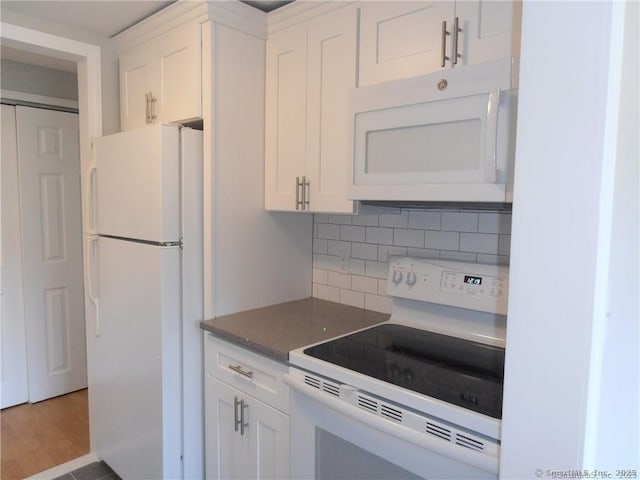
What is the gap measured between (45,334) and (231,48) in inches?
95.3

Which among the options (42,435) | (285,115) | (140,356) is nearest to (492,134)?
(285,115)

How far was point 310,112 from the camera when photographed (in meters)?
1.86

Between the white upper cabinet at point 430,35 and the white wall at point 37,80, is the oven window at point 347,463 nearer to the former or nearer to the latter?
the white upper cabinet at point 430,35

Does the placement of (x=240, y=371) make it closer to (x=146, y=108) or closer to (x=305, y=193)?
(x=305, y=193)

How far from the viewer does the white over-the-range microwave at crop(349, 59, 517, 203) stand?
1.22 meters

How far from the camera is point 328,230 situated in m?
2.27

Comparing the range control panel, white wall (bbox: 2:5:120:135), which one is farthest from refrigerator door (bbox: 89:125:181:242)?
the range control panel

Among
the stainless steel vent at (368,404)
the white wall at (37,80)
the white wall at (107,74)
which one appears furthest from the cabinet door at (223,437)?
the white wall at (37,80)

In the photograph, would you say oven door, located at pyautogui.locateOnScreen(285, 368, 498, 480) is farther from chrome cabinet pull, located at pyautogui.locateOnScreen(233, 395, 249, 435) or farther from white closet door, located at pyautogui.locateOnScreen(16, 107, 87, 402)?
white closet door, located at pyautogui.locateOnScreen(16, 107, 87, 402)

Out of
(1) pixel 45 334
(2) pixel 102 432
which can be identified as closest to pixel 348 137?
(2) pixel 102 432

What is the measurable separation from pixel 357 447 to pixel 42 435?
2223 mm

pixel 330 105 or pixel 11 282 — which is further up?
pixel 330 105

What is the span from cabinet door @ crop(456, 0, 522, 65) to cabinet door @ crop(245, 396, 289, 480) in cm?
137

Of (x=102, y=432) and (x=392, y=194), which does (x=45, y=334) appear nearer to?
(x=102, y=432)
